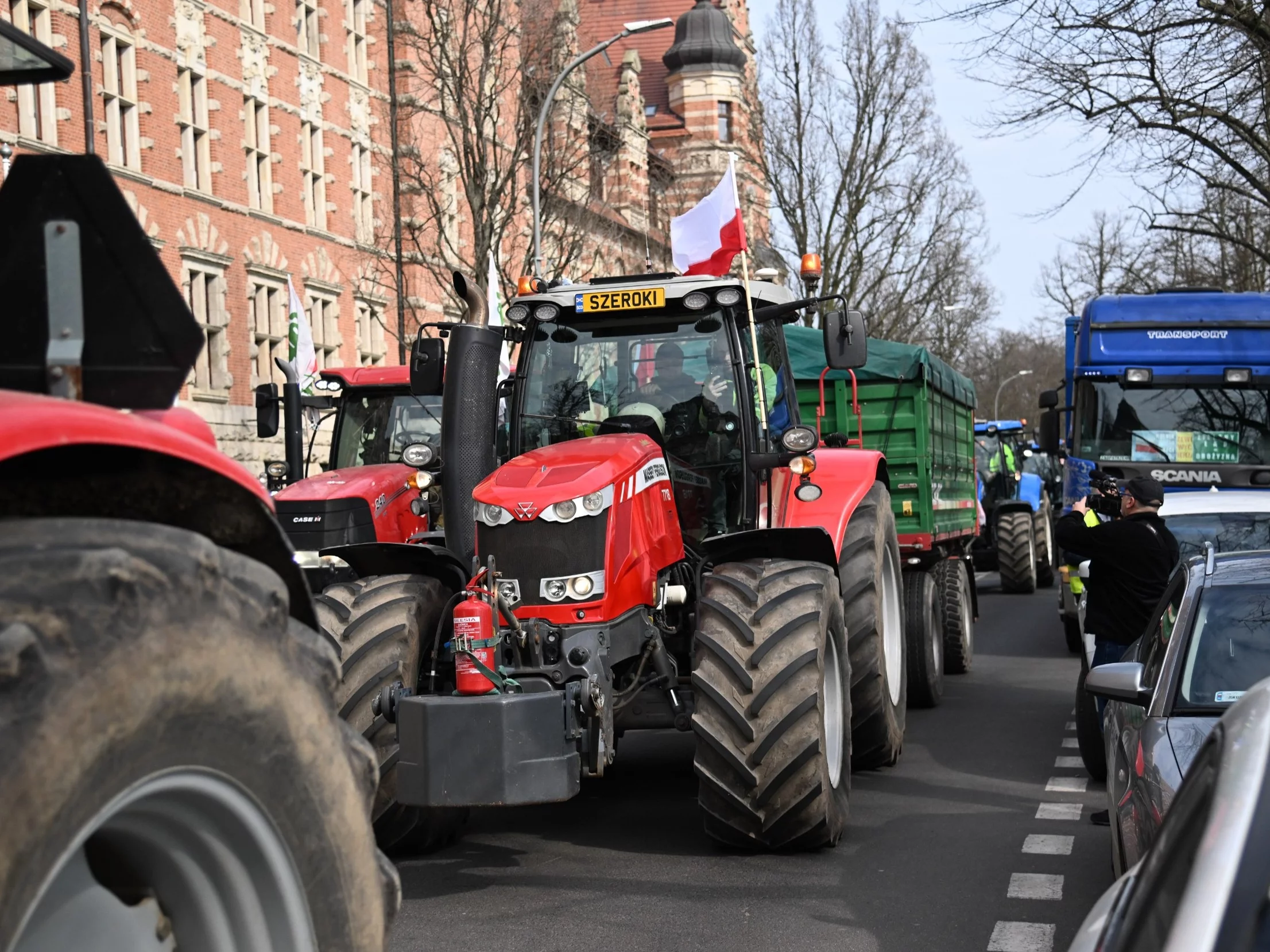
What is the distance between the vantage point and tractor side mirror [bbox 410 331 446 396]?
787cm

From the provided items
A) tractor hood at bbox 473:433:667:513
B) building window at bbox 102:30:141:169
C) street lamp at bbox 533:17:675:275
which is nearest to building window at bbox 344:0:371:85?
building window at bbox 102:30:141:169

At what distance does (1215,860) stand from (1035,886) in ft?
15.7

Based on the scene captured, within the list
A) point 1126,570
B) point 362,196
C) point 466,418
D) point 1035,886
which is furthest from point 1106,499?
point 362,196

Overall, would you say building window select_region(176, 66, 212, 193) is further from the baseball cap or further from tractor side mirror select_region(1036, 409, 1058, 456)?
the baseball cap

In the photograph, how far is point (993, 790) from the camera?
9.05 metres

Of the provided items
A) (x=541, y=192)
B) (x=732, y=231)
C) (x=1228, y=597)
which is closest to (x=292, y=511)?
(x=732, y=231)

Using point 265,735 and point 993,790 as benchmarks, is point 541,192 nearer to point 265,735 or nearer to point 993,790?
point 993,790

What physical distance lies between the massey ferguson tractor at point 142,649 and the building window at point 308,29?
3158 cm

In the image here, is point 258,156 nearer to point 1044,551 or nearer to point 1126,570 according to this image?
point 1044,551

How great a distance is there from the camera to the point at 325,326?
33.7 metres

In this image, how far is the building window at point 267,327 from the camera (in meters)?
30.4

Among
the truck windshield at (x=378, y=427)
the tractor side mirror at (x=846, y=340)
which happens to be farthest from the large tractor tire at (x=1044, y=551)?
the tractor side mirror at (x=846, y=340)

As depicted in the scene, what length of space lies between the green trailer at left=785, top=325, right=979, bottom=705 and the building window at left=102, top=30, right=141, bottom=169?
15656 mm

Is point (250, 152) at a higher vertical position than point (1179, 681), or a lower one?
higher
